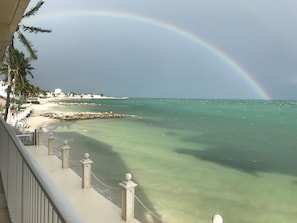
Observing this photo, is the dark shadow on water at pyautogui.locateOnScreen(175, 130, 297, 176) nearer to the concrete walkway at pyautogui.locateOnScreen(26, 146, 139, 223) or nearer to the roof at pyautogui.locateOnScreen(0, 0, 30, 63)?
the concrete walkway at pyautogui.locateOnScreen(26, 146, 139, 223)

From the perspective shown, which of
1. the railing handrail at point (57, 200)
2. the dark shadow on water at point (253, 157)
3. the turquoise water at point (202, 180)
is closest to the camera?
the railing handrail at point (57, 200)

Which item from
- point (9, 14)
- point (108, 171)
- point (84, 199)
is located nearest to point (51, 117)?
point (108, 171)

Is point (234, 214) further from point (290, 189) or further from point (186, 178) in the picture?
point (290, 189)

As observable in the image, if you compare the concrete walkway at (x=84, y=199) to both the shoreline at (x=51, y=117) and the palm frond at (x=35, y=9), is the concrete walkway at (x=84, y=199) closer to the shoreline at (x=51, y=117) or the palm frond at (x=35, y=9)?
the palm frond at (x=35, y=9)

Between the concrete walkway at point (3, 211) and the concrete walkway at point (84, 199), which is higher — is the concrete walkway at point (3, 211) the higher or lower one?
the higher one

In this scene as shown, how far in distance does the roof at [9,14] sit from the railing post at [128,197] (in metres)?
3.54

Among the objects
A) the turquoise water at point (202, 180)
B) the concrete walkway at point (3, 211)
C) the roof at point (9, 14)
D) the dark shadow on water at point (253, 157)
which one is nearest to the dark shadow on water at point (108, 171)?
the turquoise water at point (202, 180)

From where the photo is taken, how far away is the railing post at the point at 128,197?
6195 millimetres

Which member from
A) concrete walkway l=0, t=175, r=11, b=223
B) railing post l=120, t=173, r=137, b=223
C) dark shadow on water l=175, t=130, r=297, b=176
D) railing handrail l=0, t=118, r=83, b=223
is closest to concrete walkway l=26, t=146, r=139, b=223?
railing post l=120, t=173, r=137, b=223

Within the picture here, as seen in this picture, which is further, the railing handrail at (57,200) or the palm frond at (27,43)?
the palm frond at (27,43)

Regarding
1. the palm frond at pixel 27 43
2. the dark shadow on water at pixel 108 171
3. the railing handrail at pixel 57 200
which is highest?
the palm frond at pixel 27 43

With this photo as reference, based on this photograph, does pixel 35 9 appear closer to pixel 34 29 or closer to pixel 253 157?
pixel 34 29

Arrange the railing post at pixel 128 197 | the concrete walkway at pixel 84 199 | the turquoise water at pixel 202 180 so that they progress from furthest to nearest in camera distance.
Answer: the turquoise water at pixel 202 180, the concrete walkway at pixel 84 199, the railing post at pixel 128 197

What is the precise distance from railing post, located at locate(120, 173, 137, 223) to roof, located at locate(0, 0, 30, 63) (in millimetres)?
3544
